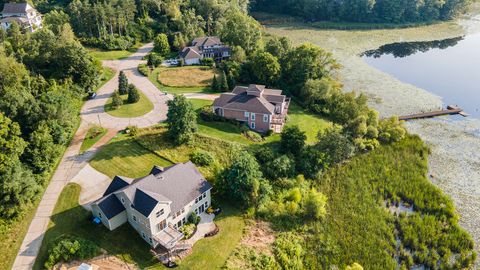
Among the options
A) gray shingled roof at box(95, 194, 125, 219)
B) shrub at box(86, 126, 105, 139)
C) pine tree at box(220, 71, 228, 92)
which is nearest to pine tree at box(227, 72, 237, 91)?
pine tree at box(220, 71, 228, 92)

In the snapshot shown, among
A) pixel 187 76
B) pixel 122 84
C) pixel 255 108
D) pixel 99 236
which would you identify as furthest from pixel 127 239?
pixel 187 76

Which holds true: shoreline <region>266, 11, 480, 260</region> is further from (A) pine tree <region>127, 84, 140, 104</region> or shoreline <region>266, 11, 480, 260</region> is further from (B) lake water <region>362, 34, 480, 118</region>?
(A) pine tree <region>127, 84, 140, 104</region>

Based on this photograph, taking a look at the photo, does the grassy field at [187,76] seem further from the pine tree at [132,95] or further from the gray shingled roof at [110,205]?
the gray shingled roof at [110,205]

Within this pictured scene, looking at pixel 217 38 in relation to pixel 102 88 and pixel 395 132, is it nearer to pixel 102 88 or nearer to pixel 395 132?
pixel 102 88

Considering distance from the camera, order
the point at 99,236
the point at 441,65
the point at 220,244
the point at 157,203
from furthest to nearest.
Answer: the point at 441,65 → the point at 220,244 → the point at 99,236 → the point at 157,203

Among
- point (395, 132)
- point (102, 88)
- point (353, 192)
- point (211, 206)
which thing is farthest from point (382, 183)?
point (102, 88)

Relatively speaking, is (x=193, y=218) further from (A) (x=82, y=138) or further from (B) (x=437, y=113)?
(B) (x=437, y=113)
